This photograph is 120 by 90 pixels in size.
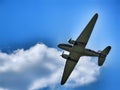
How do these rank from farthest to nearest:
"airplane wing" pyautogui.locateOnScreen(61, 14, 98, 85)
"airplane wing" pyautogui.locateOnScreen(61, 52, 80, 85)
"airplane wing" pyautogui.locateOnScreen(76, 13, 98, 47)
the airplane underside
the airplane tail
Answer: "airplane wing" pyautogui.locateOnScreen(61, 52, 80, 85) < the airplane tail < the airplane underside < "airplane wing" pyautogui.locateOnScreen(61, 14, 98, 85) < "airplane wing" pyautogui.locateOnScreen(76, 13, 98, 47)

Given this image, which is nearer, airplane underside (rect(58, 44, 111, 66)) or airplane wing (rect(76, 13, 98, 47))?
airplane wing (rect(76, 13, 98, 47))

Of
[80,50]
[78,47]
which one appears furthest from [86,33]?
[80,50]

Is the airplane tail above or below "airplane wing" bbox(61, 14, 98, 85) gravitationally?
Answer: below

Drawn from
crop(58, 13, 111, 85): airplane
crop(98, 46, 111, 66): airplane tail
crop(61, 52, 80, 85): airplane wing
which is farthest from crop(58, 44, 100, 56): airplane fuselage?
crop(98, 46, 111, 66): airplane tail

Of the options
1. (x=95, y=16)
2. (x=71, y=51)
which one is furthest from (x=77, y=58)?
(x=95, y=16)

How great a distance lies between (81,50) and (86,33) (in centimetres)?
572

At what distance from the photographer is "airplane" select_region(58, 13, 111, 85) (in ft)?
436

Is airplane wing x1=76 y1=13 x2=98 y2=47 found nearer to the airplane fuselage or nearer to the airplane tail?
the airplane fuselage

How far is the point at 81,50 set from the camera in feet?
443

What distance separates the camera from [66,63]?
466 ft

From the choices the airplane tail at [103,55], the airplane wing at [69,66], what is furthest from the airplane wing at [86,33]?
the airplane tail at [103,55]

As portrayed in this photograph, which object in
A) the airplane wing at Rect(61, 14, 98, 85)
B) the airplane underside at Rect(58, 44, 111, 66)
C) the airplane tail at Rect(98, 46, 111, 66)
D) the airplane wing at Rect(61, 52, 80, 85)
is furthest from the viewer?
the airplane wing at Rect(61, 52, 80, 85)

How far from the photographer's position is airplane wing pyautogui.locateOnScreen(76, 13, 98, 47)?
13100cm

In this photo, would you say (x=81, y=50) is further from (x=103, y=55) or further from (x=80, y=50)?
(x=103, y=55)
